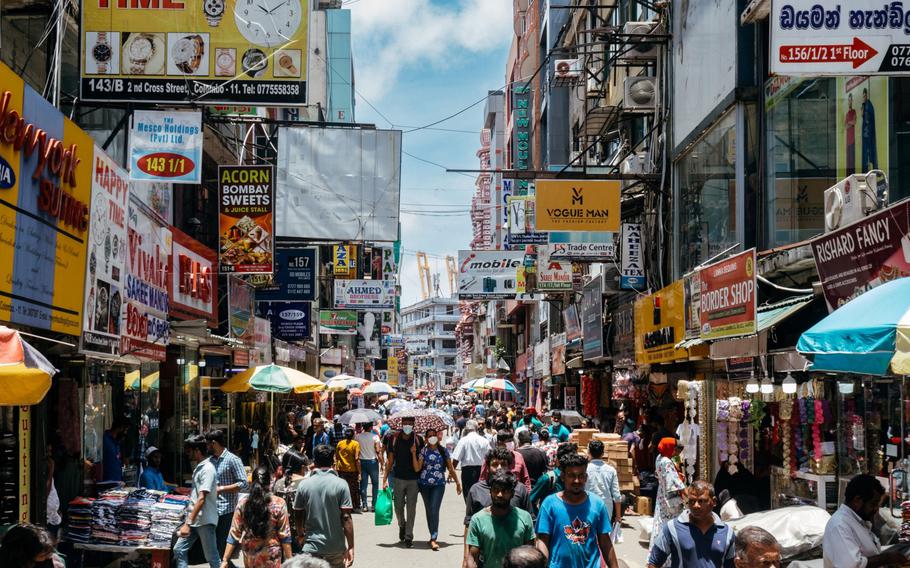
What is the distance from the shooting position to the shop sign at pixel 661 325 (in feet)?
54.2

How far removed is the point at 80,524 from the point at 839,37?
29.3ft

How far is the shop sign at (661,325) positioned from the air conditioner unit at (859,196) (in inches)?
220

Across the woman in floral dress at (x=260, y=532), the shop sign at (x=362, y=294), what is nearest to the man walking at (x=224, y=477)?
the woman in floral dress at (x=260, y=532)

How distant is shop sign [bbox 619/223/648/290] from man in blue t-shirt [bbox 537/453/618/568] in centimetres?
1460

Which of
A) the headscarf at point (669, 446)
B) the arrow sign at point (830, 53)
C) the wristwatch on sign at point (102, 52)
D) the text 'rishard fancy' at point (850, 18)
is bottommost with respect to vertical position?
the headscarf at point (669, 446)

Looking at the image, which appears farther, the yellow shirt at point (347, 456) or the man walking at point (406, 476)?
the yellow shirt at point (347, 456)

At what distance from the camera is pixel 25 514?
994cm

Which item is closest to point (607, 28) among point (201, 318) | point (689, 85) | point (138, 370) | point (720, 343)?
point (689, 85)

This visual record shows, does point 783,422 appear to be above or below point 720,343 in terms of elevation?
below

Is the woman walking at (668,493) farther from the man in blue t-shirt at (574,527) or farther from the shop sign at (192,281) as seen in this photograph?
the shop sign at (192,281)

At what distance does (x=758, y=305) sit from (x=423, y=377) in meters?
152

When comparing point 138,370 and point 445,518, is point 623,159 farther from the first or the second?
point 138,370

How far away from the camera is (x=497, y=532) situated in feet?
23.0

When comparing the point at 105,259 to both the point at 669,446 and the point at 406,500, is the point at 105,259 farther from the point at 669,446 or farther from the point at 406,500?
the point at 669,446
